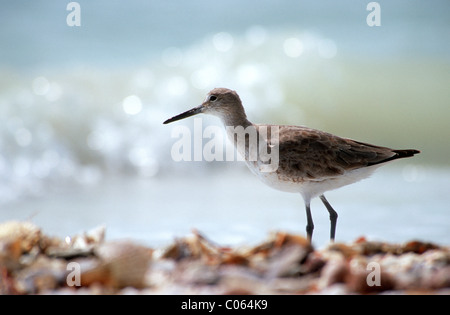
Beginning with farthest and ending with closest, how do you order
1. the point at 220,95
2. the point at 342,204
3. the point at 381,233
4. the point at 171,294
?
the point at 342,204 → the point at 381,233 → the point at 220,95 → the point at 171,294

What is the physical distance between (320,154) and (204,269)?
4.59 feet

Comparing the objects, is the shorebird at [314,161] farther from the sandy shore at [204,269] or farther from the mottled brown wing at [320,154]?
the sandy shore at [204,269]

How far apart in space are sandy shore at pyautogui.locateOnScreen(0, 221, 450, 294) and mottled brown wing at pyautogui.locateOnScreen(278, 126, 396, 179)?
2.72ft

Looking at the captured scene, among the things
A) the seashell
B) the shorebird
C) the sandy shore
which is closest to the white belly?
the shorebird

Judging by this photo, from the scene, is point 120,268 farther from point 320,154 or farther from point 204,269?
point 320,154

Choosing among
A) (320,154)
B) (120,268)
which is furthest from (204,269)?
(320,154)

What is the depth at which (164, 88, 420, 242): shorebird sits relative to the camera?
3297 millimetres

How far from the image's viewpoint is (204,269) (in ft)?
7.29

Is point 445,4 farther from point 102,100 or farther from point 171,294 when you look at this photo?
point 171,294

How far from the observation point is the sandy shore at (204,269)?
211cm

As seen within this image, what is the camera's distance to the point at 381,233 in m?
4.53

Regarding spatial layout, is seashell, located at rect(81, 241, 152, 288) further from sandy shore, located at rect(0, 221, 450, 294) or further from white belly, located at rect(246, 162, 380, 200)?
white belly, located at rect(246, 162, 380, 200)

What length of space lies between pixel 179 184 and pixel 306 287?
5.28 metres
